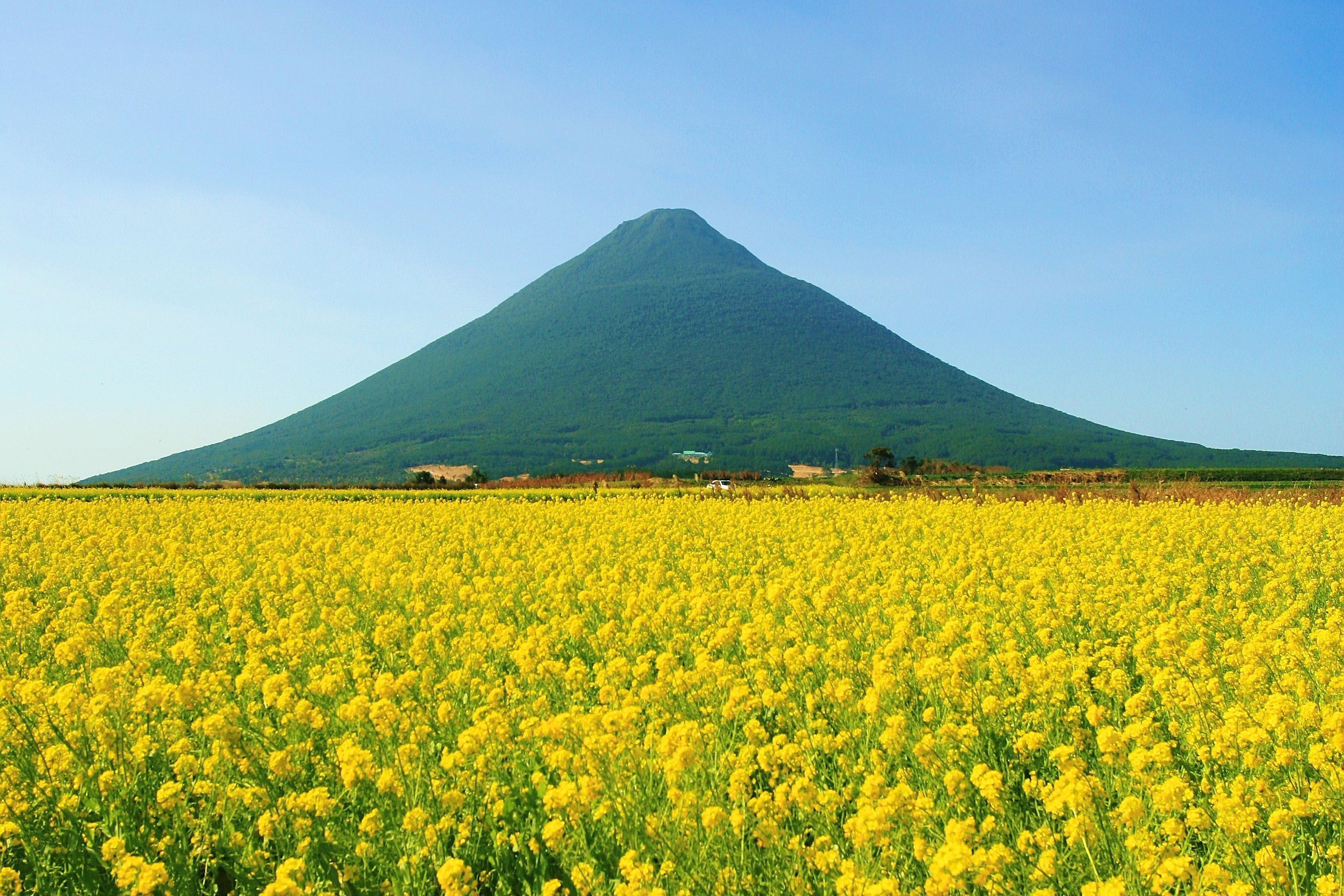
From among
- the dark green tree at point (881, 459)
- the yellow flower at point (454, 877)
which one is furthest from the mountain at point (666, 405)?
the yellow flower at point (454, 877)

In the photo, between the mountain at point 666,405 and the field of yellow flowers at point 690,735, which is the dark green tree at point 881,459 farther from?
the mountain at point 666,405

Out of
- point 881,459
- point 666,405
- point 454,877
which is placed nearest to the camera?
point 454,877

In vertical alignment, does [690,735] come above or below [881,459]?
below

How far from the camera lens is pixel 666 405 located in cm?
14175

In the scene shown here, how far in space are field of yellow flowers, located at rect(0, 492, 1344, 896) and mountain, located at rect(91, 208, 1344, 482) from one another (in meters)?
98.0

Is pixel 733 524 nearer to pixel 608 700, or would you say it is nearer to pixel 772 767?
pixel 608 700

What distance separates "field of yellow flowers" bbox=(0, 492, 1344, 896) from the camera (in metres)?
3.27

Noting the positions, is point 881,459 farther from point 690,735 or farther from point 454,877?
point 454,877

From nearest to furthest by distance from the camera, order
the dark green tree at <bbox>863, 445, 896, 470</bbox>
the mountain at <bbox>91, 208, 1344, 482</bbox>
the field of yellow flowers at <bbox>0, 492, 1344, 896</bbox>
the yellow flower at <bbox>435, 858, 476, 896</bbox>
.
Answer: the yellow flower at <bbox>435, 858, 476, 896</bbox> → the field of yellow flowers at <bbox>0, 492, 1344, 896</bbox> → the dark green tree at <bbox>863, 445, 896, 470</bbox> → the mountain at <bbox>91, 208, 1344, 482</bbox>

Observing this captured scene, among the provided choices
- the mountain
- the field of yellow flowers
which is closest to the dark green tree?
the field of yellow flowers

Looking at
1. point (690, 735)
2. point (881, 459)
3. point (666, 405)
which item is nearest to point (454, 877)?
point (690, 735)

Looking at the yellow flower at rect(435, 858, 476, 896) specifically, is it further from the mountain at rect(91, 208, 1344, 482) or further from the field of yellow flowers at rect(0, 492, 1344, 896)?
the mountain at rect(91, 208, 1344, 482)

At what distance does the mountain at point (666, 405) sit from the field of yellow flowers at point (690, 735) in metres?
98.0

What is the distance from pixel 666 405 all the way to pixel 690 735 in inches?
5451
